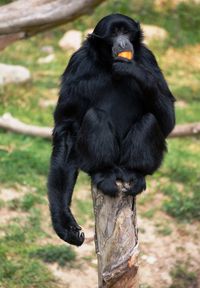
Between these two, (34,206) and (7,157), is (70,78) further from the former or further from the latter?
(7,157)

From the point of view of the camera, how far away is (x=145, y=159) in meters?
4.16

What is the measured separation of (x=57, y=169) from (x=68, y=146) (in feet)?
0.60

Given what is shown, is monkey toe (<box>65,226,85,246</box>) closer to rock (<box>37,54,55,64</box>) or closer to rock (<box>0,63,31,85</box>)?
rock (<box>0,63,31,85</box>)

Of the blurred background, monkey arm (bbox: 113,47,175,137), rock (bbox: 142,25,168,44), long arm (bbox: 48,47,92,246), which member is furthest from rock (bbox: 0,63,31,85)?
monkey arm (bbox: 113,47,175,137)

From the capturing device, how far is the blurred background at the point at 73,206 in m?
5.64

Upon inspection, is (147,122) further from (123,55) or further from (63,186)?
(63,186)

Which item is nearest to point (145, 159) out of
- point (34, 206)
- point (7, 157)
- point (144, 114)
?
point (144, 114)

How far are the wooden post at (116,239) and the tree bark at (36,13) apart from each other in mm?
1731

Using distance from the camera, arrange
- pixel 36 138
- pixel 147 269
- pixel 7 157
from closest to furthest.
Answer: pixel 147 269 < pixel 7 157 < pixel 36 138

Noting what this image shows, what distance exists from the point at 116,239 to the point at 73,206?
2920 mm

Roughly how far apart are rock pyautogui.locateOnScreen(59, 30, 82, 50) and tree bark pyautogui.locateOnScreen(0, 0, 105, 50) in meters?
6.95

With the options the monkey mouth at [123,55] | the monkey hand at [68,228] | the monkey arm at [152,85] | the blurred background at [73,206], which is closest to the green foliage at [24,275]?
the blurred background at [73,206]

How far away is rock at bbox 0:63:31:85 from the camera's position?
31.5ft

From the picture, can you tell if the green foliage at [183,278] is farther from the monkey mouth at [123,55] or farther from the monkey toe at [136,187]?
the monkey mouth at [123,55]
